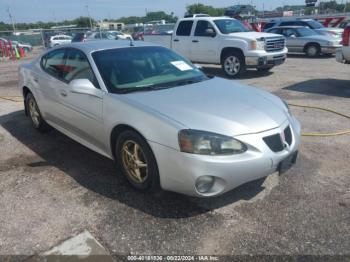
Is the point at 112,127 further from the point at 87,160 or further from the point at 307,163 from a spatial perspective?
the point at 307,163

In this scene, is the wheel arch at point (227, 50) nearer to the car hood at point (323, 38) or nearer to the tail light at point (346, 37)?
the tail light at point (346, 37)

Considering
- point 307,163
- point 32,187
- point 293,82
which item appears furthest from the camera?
point 293,82

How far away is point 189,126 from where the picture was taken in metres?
3.06

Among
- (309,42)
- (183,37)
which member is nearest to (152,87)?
(183,37)

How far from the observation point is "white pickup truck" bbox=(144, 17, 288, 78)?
10297mm

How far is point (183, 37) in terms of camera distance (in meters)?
11.8

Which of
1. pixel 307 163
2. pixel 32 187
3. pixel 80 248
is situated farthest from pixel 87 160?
pixel 307 163

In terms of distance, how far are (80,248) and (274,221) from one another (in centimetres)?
173

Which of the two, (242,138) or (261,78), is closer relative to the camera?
(242,138)

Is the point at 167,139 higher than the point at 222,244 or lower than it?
higher

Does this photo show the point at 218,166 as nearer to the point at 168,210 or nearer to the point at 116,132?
the point at 168,210

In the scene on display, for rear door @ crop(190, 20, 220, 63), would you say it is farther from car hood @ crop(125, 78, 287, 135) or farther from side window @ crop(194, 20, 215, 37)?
car hood @ crop(125, 78, 287, 135)

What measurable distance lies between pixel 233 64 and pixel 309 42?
19.8ft

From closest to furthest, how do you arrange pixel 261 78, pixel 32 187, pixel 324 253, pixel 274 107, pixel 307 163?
1. pixel 324 253
2. pixel 274 107
3. pixel 32 187
4. pixel 307 163
5. pixel 261 78
